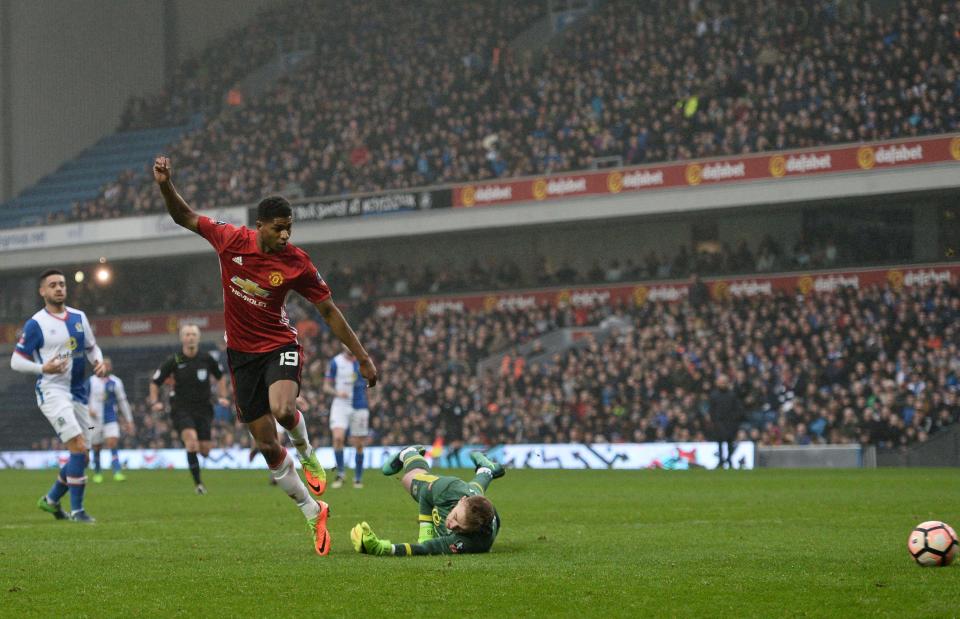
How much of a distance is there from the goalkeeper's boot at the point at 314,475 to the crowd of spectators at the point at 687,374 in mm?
15981

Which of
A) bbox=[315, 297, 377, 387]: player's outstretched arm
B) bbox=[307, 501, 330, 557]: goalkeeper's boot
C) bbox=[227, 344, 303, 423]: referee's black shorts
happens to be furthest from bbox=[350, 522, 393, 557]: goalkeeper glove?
bbox=[227, 344, 303, 423]: referee's black shorts

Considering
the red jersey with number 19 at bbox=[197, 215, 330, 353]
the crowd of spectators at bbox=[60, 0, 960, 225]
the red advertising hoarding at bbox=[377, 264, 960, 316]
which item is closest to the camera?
the red jersey with number 19 at bbox=[197, 215, 330, 353]

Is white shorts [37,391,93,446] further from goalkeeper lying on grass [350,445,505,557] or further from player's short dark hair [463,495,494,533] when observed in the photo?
player's short dark hair [463,495,494,533]

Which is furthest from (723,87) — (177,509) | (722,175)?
(177,509)

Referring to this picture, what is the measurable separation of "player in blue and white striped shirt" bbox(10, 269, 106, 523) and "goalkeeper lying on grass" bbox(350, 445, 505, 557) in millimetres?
4398

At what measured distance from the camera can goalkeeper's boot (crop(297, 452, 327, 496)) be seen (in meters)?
10.0

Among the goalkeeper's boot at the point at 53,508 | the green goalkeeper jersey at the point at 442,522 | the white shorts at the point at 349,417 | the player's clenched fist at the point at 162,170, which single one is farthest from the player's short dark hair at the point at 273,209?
the white shorts at the point at 349,417

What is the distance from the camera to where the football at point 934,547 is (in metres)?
8.14

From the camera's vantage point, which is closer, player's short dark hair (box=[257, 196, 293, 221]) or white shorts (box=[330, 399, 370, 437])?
player's short dark hair (box=[257, 196, 293, 221])

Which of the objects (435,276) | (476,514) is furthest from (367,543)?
(435,276)

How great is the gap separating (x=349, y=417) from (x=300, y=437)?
11753mm

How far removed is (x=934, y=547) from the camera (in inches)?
321

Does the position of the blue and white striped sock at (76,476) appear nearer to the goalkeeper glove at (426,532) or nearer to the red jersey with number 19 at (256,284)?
the red jersey with number 19 at (256,284)

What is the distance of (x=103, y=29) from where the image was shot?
51656 millimetres
